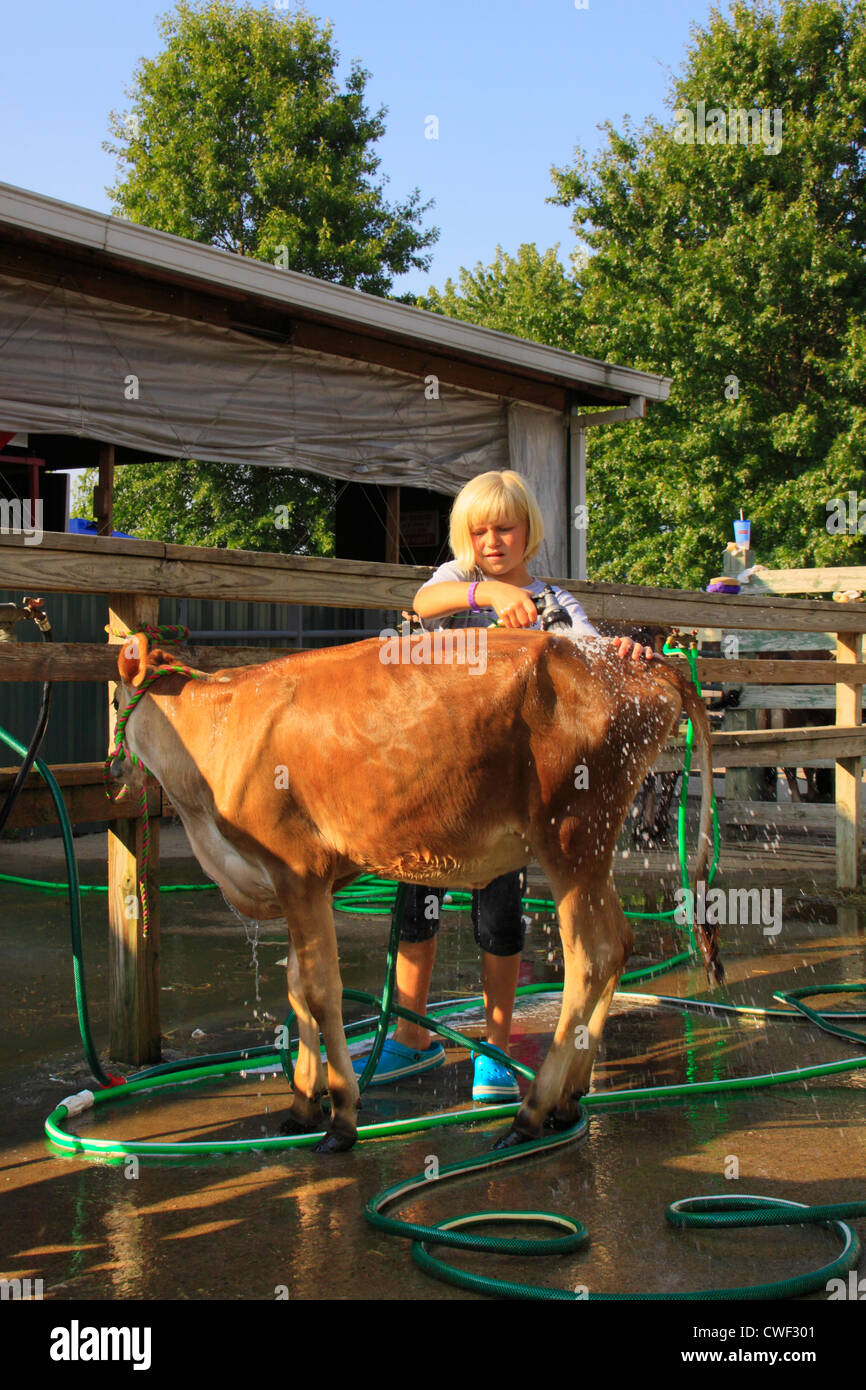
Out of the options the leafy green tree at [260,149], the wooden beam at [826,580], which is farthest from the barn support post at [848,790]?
the leafy green tree at [260,149]

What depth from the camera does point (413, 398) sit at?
422 inches

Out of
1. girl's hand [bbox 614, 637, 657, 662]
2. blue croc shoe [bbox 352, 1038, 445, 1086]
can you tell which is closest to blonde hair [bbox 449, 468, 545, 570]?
girl's hand [bbox 614, 637, 657, 662]

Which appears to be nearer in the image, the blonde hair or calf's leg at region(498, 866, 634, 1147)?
calf's leg at region(498, 866, 634, 1147)

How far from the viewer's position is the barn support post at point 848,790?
7.88 m

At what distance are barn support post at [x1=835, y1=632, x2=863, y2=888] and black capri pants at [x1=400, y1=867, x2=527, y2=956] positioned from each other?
461 cm

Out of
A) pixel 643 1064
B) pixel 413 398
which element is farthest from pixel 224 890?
pixel 413 398

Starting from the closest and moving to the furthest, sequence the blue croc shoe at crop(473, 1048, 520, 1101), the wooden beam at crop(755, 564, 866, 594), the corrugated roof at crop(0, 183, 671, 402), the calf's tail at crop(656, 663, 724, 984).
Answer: the calf's tail at crop(656, 663, 724, 984)
the blue croc shoe at crop(473, 1048, 520, 1101)
the corrugated roof at crop(0, 183, 671, 402)
the wooden beam at crop(755, 564, 866, 594)

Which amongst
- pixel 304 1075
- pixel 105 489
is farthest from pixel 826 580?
pixel 304 1075

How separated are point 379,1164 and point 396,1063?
0.82 meters

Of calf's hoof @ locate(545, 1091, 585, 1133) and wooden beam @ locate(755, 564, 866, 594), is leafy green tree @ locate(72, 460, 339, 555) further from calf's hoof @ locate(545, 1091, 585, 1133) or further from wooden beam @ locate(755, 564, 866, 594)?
calf's hoof @ locate(545, 1091, 585, 1133)

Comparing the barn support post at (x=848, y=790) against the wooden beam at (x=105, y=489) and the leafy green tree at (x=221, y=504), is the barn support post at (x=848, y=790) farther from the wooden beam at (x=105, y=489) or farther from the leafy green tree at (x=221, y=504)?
the leafy green tree at (x=221, y=504)

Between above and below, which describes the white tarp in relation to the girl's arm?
above

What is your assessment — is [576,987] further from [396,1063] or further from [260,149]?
[260,149]

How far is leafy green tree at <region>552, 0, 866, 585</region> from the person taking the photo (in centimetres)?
2184
